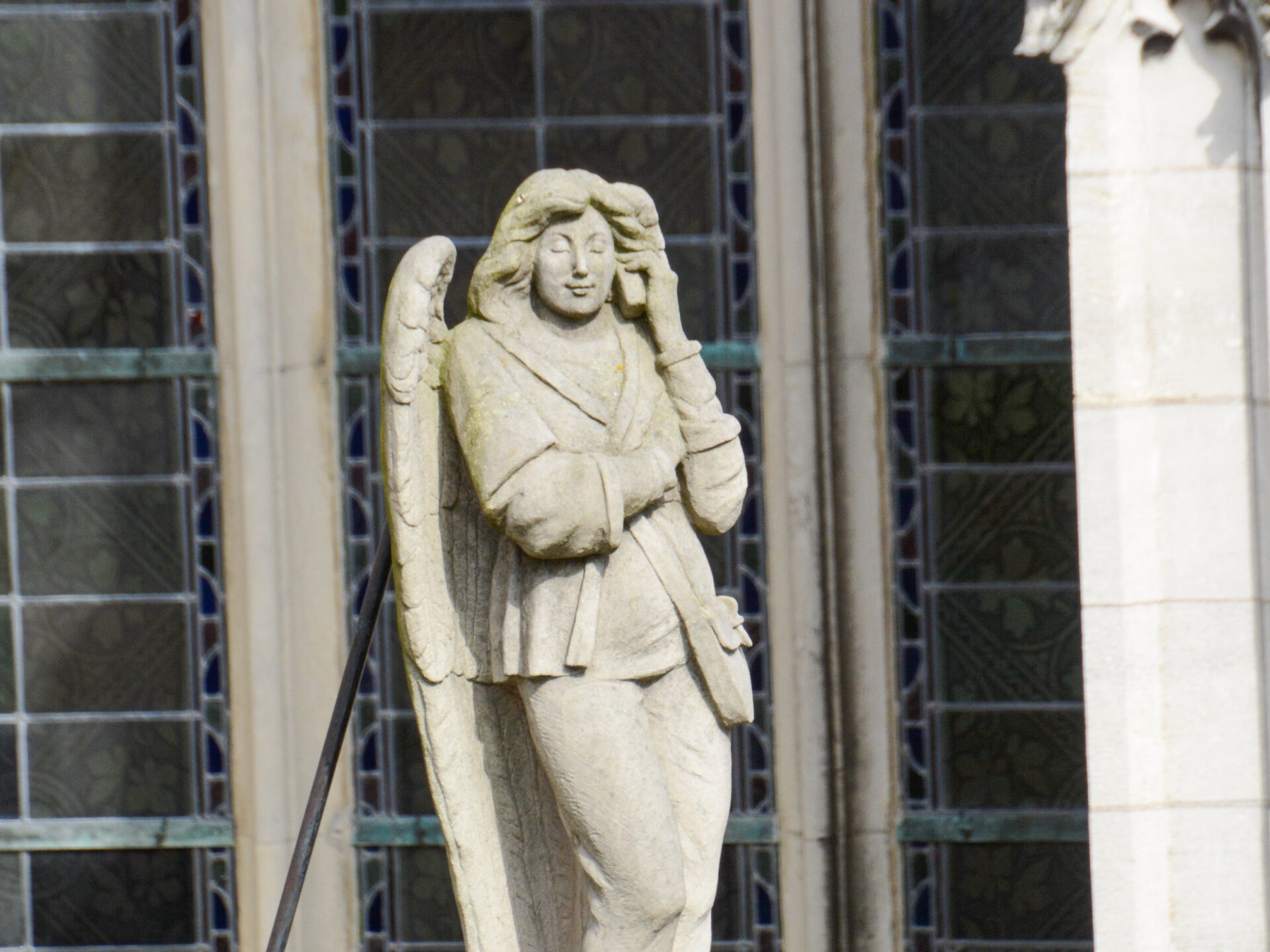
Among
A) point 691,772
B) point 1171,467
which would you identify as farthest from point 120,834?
point 1171,467

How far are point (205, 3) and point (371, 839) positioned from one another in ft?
8.20

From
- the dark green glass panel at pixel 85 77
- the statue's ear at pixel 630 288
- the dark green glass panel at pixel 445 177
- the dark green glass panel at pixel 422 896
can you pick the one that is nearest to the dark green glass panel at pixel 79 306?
the dark green glass panel at pixel 85 77

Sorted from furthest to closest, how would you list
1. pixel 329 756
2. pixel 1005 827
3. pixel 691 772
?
pixel 1005 827
pixel 329 756
pixel 691 772

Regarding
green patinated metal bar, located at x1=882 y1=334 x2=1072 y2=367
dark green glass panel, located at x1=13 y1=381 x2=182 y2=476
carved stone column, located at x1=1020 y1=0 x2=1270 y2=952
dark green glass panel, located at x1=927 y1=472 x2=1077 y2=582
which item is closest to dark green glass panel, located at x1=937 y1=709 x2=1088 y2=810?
dark green glass panel, located at x1=927 y1=472 x2=1077 y2=582

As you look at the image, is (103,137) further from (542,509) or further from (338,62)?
(542,509)

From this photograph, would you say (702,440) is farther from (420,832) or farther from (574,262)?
(420,832)

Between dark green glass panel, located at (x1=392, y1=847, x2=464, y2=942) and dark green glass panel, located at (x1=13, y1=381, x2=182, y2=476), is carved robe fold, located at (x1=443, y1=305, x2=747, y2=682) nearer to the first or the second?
dark green glass panel, located at (x1=392, y1=847, x2=464, y2=942)

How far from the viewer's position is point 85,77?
6945mm

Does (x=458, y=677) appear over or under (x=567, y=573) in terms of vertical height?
under

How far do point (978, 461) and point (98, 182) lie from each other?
2.72m

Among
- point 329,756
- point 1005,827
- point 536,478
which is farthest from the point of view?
point 1005,827

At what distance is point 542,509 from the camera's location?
172 inches

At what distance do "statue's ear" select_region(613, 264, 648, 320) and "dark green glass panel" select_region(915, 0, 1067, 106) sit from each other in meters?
2.49

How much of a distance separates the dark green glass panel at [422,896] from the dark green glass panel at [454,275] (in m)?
1.57
